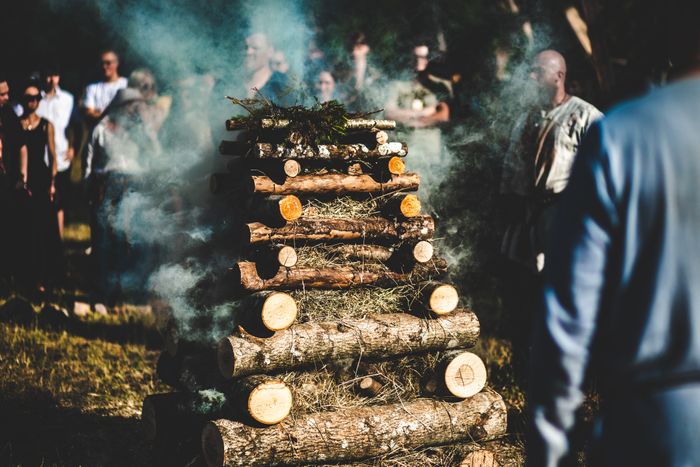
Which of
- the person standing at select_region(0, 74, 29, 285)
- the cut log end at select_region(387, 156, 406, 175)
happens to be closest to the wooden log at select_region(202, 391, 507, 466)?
the cut log end at select_region(387, 156, 406, 175)

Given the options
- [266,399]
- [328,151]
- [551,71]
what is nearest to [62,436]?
[266,399]

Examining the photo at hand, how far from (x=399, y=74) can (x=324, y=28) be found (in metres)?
1.45

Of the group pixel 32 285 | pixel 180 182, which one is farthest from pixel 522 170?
pixel 32 285

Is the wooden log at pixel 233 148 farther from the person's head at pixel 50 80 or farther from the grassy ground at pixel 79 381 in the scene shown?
the person's head at pixel 50 80

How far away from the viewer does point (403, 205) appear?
5.26 metres

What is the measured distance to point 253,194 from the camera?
509 cm

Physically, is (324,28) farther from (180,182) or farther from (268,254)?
(268,254)

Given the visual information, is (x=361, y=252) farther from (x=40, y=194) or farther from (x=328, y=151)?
(x=40, y=194)

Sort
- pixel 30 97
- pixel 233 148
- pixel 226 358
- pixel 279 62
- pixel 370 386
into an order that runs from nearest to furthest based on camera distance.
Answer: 1. pixel 226 358
2. pixel 370 386
3. pixel 233 148
4. pixel 279 62
5. pixel 30 97

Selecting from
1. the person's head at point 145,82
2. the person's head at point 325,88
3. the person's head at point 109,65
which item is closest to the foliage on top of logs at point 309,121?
the person's head at point 325,88

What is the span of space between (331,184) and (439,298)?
109cm

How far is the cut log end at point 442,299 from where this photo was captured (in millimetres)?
5184

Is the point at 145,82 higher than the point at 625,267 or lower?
lower

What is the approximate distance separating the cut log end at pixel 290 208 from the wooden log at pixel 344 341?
709 mm
